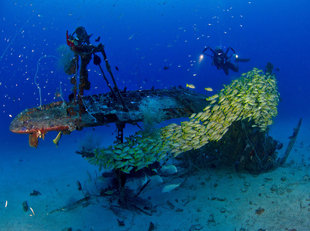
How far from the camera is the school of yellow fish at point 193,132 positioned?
5.14 metres

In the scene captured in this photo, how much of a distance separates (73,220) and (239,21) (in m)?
104

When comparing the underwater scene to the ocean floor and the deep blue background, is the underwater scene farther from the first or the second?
the deep blue background

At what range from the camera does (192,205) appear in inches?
236

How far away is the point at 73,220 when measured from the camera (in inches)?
233

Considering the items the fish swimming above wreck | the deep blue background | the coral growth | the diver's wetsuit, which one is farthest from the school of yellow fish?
the deep blue background

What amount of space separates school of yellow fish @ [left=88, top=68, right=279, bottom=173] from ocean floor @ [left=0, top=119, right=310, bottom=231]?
5.32ft

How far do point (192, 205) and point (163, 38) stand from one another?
301 feet

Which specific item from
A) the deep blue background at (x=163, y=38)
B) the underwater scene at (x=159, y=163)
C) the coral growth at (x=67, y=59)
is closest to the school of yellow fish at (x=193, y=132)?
the underwater scene at (x=159, y=163)

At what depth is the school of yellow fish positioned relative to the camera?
5137mm

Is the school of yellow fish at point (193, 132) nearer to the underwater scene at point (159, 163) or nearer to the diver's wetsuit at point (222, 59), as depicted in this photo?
the underwater scene at point (159, 163)

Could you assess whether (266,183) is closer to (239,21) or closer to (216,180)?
(216,180)

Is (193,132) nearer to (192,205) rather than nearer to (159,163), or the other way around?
(192,205)

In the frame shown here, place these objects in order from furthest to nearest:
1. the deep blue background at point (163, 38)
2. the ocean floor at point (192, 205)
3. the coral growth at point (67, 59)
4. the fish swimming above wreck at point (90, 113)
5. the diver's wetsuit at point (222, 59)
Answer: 1. the deep blue background at point (163, 38)
2. the diver's wetsuit at point (222, 59)
3. the coral growth at point (67, 59)
4. the fish swimming above wreck at point (90, 113)
5. the ocean floor at point (192, 205)

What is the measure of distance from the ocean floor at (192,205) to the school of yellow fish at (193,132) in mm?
1622
